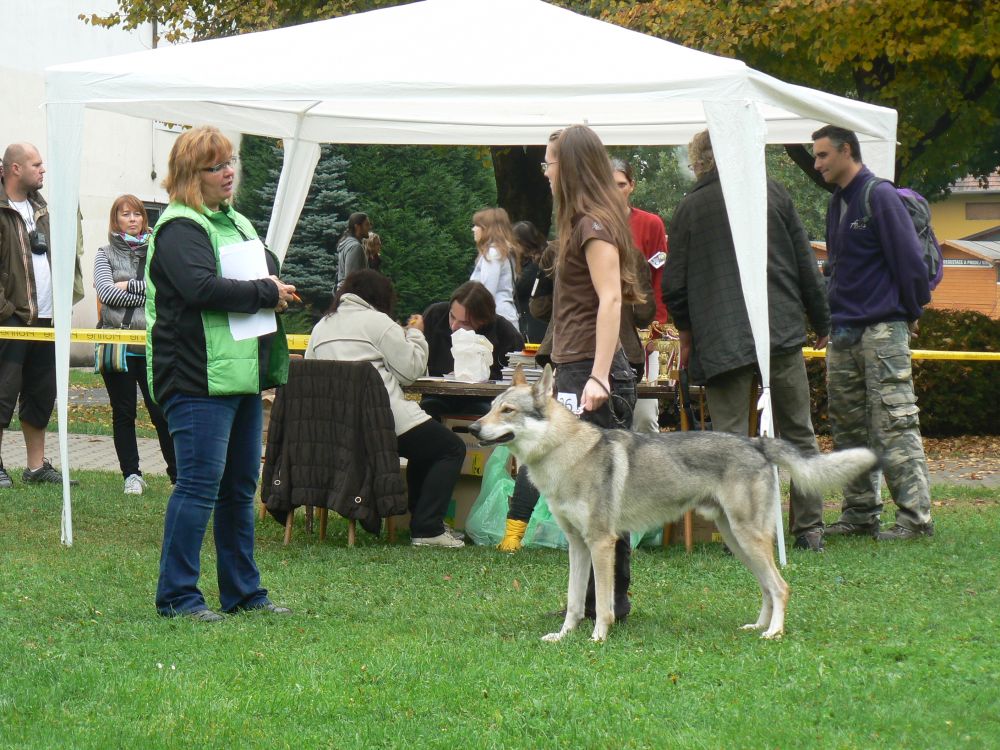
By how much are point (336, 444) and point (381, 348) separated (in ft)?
2.12

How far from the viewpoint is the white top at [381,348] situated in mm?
7422

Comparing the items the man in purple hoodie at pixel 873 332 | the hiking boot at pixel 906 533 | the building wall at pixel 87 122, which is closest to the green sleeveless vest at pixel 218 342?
the man in purple hoodie at pixel 873 332

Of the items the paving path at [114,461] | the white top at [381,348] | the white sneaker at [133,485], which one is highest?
the white top at [381,348]

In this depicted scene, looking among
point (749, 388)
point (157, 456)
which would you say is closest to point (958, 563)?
point (749, 388)

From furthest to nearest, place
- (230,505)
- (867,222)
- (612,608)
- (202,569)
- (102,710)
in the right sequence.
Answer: (867,222)
(202,569)
(230,505)
(612,608)
(102,710)

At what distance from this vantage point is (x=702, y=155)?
7.20 m

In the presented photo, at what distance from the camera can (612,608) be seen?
16.7ft

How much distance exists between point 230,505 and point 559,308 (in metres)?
1.73

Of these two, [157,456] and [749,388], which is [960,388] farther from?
[157,456]

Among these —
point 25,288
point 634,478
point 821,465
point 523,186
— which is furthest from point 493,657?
point 523,186

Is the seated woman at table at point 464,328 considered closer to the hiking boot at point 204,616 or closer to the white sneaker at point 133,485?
the white sneaker at point 133,485

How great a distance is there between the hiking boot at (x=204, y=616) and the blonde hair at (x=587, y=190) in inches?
86.3

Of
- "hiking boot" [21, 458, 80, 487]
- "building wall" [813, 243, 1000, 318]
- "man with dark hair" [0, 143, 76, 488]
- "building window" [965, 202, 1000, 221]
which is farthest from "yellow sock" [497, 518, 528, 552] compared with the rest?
"building window" [965, 202, 1000, 221]

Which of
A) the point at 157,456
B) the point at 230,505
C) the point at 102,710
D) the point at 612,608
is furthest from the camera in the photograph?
the point at 157,456
